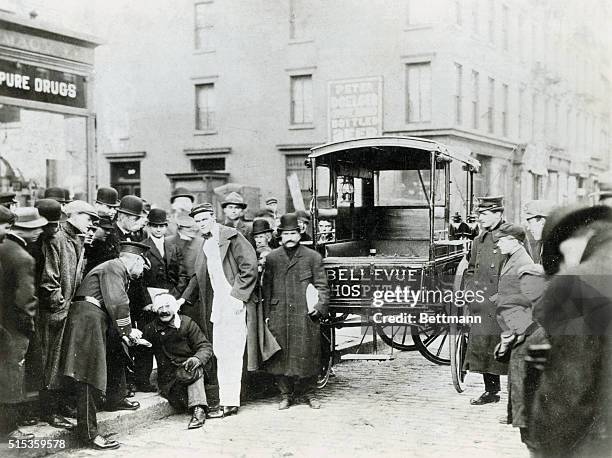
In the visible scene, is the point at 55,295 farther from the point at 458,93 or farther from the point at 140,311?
the point at 458,93

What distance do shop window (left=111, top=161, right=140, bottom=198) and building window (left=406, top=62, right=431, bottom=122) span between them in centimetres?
389

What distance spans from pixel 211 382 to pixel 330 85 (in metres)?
3.97

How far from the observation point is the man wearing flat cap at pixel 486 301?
17.4 feet

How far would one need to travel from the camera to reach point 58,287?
4.30m

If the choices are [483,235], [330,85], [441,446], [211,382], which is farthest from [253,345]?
[330,85]

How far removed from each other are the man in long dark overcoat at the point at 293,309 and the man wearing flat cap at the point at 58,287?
1.59 m

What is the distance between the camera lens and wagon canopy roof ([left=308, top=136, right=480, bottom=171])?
5.82 m

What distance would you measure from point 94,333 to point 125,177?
17.9 feet

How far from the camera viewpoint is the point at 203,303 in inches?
213

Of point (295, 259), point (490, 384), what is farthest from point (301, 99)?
point (490, 384)

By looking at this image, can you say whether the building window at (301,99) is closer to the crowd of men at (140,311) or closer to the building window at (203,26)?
the building window at (203,26)

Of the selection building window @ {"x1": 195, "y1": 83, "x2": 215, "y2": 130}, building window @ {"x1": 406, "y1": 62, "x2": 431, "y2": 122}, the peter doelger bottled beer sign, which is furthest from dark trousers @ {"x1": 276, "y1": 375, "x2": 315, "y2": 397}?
the peter doelger bottled beer sign

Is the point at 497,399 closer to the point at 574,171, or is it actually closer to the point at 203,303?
the point at 574,171

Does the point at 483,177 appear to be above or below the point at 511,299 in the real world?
above
